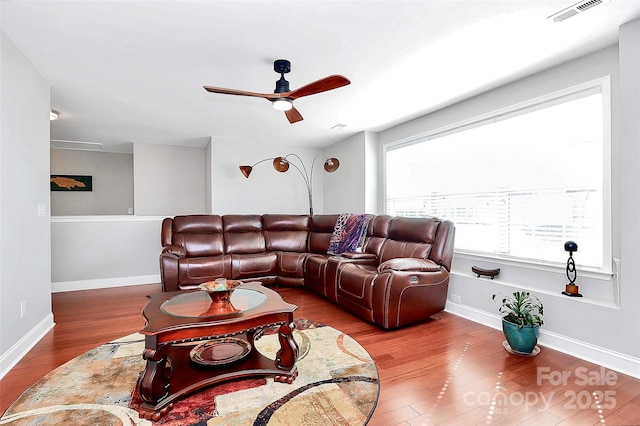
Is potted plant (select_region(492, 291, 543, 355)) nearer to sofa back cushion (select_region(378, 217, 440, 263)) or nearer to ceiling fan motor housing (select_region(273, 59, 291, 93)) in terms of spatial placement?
sofa back cushion (select_region(378, 217, 440, 263))

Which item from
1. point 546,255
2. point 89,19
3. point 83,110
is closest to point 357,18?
point 89,19

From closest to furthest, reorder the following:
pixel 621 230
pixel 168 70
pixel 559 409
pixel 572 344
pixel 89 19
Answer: pixel 559 409
pixel 89 19
pixel 621 230
pixel 572 344
pixel 168 70

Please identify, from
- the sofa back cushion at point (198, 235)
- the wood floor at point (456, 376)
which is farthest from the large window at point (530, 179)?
the sofa back cushion at point (198, 235)

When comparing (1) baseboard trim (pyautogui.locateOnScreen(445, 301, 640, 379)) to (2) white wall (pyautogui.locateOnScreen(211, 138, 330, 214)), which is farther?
(2) white wall (pyautogui.locateOnScreen(211, 138, 330, 214))

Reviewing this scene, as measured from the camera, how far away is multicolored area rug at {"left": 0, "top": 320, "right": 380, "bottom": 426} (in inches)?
64.7

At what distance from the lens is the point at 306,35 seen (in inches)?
89.3

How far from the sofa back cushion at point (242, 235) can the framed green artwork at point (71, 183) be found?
11.9 ft

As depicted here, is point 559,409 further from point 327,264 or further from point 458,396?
point 327,264

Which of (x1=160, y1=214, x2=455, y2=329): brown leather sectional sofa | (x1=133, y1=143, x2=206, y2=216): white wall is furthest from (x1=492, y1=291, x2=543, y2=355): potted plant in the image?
(x1=133, y1=143, x2=206, y2=216): white wall

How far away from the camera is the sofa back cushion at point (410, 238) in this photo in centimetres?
340

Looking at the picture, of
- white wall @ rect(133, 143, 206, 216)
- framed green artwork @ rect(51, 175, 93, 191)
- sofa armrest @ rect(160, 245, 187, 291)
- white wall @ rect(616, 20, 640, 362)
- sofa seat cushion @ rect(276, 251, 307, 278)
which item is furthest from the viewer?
framed green artwork @ rect(51, 175, 93, 191)

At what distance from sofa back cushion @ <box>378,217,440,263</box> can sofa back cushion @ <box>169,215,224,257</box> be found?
243 cm

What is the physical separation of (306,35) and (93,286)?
15.6 feet

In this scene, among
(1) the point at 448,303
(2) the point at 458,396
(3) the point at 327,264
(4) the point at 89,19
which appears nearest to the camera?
(2) the point at 458,396
